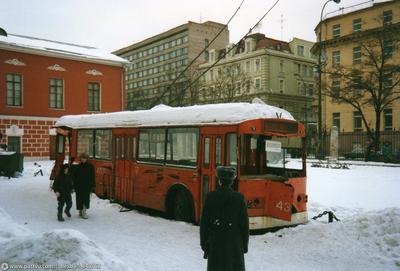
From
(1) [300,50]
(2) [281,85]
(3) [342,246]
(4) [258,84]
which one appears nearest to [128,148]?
(3) [342,246]

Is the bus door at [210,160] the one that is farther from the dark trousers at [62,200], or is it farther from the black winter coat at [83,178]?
the dark trousers at [62,200]

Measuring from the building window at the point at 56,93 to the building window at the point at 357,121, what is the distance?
109 feet

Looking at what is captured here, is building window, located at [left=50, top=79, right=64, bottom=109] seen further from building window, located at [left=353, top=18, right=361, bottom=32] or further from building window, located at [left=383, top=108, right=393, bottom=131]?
building window, located at [left=353, top=18, right=361, bottom=32]

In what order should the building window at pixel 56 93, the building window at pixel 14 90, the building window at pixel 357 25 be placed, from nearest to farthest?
→ the building window at pixel 14 90 → the building window at pixel 56 93 → the building window at pixel 357 25

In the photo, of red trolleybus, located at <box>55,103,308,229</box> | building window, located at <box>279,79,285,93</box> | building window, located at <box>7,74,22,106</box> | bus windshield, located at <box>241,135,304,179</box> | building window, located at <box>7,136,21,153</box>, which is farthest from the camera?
building window, located at <box>279,79,285,93</box>

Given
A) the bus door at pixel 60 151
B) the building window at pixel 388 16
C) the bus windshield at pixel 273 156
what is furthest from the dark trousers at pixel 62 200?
the building window at pixel 388 16

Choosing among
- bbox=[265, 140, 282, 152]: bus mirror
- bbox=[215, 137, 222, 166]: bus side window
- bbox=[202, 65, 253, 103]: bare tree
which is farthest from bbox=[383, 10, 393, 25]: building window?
bbox=[215, 137, 222, 166]: bus side window

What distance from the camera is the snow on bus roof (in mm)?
10070

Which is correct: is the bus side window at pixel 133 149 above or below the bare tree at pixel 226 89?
below

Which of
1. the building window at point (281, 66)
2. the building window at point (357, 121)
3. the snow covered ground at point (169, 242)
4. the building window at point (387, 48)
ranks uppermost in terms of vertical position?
the building window at point (281, 66)

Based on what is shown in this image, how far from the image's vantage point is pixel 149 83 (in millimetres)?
113062

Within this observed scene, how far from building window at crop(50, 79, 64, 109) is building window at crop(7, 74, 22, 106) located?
2.46 m

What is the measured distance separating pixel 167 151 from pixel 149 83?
103 meters

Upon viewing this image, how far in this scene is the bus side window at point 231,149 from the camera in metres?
9.97
